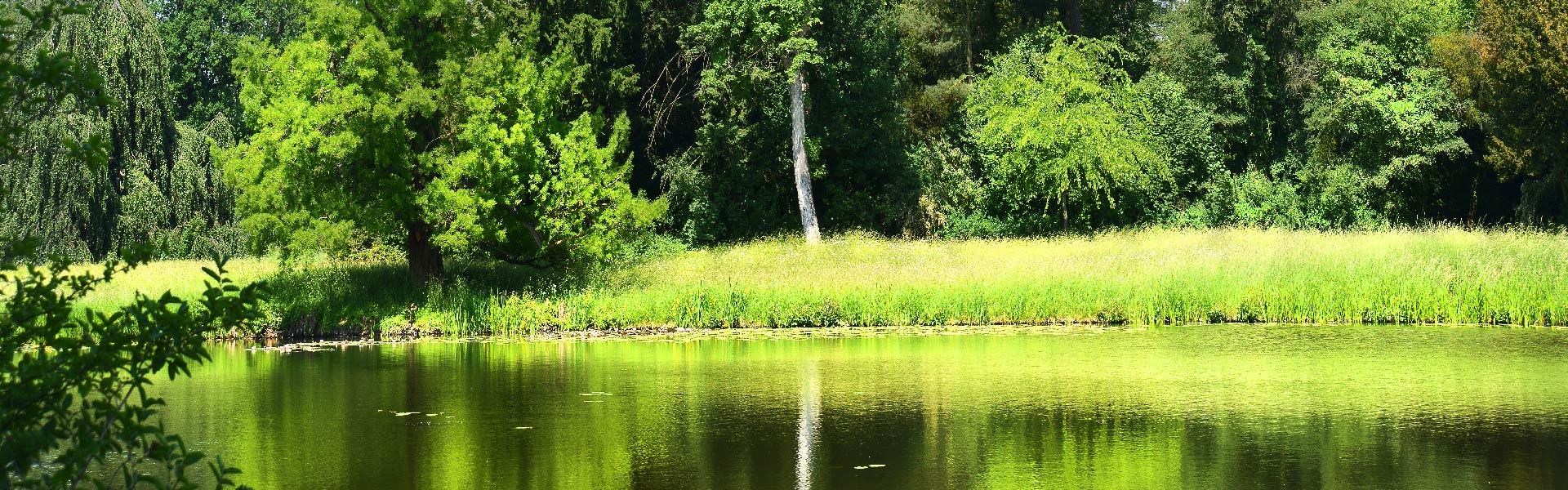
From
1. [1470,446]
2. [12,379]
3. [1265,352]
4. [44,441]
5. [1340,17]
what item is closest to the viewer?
[44,441]

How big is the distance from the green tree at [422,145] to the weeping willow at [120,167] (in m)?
11.9

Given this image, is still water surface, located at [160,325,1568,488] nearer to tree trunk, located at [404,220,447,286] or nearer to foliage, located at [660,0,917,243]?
tree trunk, located at [404,220,447,286]

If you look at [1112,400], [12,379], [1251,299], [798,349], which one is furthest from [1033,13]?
[12,379]

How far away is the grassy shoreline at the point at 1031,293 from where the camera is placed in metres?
22.2

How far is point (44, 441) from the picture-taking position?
596cm

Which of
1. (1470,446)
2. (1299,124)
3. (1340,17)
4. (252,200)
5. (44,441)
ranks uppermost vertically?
(1340,17)

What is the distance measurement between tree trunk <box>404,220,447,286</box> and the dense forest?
2.2 inches

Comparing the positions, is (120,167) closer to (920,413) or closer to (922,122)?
(922,122)

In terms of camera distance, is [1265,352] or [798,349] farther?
[798,349]

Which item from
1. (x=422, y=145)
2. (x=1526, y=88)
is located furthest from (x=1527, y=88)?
(x=422, y=145)

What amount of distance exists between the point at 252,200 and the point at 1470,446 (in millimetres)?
20050

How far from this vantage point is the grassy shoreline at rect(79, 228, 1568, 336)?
22.2 m

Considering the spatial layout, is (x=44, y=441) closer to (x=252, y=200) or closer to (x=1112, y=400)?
(x=1112, y=400)

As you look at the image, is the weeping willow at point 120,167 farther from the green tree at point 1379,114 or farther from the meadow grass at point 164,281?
the green tree at point 1379,114
